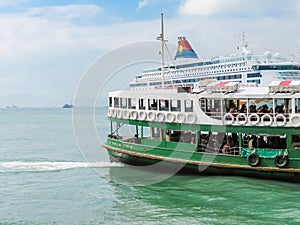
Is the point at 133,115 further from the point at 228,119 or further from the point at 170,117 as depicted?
the point at 228,119

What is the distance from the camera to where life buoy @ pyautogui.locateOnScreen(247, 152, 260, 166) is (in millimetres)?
16016

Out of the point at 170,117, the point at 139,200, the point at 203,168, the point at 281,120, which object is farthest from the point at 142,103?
the point at 281,120

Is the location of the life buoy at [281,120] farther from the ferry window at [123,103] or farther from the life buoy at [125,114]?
the ferry window at [123,103]

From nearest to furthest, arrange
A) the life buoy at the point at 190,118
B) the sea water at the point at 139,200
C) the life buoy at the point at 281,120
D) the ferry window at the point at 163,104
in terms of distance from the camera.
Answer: the sea water at the point at 139,200 < the life buoy at the point at 281,120 < the life buoy at the point at 190,118 < the ferry window at the point at 163,104

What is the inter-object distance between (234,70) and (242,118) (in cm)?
5677

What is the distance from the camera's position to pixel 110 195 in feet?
51.4

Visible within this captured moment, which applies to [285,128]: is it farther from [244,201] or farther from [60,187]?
[60,187]

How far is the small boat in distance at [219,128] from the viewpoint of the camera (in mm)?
15758

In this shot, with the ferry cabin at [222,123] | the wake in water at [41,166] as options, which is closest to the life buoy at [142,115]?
the ferry cabin at [222,123]

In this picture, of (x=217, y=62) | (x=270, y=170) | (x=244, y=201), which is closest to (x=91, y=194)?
(x=244, y=201)

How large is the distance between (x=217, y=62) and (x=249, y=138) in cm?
6057

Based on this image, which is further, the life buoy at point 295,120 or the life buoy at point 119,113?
the life buoy at point 119,113

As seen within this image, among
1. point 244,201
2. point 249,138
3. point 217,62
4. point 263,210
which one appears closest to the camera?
point 263,210

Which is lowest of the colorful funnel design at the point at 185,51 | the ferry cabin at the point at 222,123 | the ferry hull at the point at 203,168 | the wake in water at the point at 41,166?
the wake in water at the point at 41,166
